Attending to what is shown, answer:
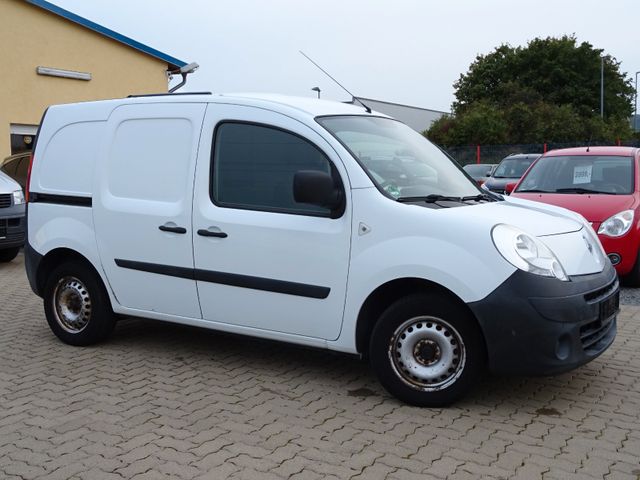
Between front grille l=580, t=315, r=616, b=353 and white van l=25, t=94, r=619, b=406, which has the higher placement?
white van l=25, t=94, r=619, b=406

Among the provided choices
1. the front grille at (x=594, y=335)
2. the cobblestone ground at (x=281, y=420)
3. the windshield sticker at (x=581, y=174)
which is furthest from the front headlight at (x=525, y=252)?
the windshield sticker at (x=581, y=174)

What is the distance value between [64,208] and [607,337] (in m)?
4.00

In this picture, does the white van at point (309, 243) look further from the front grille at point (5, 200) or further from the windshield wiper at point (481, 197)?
the front grille at point (5, 200)

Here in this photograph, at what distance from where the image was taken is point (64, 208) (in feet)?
19.1

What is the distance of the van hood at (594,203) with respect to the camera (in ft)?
26.2

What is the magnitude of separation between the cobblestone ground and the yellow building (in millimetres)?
14328

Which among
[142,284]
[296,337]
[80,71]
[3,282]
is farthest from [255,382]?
[80,71]

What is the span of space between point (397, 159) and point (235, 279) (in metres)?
1.32

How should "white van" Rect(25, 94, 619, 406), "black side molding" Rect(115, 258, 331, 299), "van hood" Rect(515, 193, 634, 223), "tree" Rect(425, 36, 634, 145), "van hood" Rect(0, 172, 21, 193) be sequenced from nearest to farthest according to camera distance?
"white van" Rect(25, 94, 619, 406)
"black side molding" Rect(115, 258, 331, 299)
"van hood" Rect(515, 193, 634, 223)
"van hood" Rect(0, 172, 21, 193)
"tree" Rect(425, 36, 634, 145)

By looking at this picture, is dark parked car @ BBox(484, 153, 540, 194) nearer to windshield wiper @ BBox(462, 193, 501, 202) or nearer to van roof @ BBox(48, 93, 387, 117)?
windshield wiper @ BBox(462, 193, 501, 202)

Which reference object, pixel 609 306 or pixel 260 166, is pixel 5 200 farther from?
pixel 609 306

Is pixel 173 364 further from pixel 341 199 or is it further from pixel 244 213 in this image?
pixel 341 199

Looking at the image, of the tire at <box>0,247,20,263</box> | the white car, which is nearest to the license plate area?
the white car

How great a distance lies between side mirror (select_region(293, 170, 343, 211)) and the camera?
4449mm
